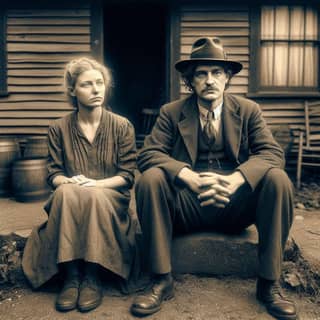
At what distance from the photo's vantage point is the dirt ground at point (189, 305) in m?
2.41

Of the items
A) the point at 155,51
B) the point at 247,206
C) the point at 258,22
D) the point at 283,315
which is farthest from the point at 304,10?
the point at 283,315

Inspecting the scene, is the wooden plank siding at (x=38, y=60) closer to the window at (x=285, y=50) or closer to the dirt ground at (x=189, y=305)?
the window at (x=285, y=50)

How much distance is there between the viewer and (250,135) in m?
2.85

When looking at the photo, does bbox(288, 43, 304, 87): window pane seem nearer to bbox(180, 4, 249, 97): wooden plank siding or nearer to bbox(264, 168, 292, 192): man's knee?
bbox(180, 4, 249, 97): wooden plank siding

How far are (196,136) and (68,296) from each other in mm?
1374

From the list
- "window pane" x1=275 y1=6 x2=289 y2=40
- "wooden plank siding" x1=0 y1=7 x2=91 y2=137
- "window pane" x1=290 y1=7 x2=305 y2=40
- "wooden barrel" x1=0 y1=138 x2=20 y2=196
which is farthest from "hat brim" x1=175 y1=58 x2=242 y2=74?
"window pane" x1=290 y1=7 x2=305 y2=40

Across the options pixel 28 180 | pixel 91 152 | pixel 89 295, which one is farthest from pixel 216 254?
pixel 28 180

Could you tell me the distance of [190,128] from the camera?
9.26 ft

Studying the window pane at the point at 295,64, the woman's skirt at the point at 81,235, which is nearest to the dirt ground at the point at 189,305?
the woman's skirt at the point at 81,235

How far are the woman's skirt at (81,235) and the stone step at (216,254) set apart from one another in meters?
0.40

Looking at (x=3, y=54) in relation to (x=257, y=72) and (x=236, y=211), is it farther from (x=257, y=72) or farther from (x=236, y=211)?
(x=236, y=211)

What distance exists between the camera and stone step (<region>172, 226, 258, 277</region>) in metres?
2.87

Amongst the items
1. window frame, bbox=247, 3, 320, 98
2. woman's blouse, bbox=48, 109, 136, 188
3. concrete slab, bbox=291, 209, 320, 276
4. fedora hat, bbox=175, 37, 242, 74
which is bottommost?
concrete slab, bbox=291, 209, 320, 276

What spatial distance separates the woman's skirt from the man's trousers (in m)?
0.25
